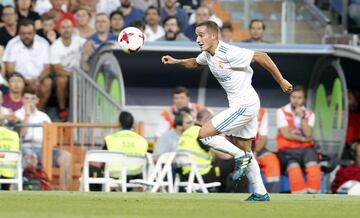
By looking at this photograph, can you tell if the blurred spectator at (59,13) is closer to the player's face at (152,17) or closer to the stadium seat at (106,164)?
the player's face at (152,17)

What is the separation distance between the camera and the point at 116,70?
23.1 m

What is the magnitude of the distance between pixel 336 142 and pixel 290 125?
95.2 inches

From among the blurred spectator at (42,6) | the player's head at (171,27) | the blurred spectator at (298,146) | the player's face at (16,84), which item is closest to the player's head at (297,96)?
the blurred spectator at (298,146)

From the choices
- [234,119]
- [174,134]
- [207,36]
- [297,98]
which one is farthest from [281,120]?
[207,36]

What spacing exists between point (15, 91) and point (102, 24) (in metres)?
2.44

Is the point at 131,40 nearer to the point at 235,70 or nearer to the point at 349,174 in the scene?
the point at 235,70

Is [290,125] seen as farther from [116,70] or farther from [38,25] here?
[38,25]

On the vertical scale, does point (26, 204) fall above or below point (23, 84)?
below

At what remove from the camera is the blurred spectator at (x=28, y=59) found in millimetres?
22859

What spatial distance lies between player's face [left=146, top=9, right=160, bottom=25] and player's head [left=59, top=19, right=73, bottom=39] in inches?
55.2

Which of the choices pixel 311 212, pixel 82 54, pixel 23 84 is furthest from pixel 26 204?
pixel 82 54

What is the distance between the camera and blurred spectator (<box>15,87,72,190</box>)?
68.5 feet

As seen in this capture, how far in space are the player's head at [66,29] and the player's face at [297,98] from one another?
169 inches

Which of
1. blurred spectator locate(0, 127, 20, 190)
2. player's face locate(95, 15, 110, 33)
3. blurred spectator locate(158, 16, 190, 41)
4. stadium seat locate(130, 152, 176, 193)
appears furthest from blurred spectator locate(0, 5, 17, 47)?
stadium seat locate(130, 152, 176, 193)
